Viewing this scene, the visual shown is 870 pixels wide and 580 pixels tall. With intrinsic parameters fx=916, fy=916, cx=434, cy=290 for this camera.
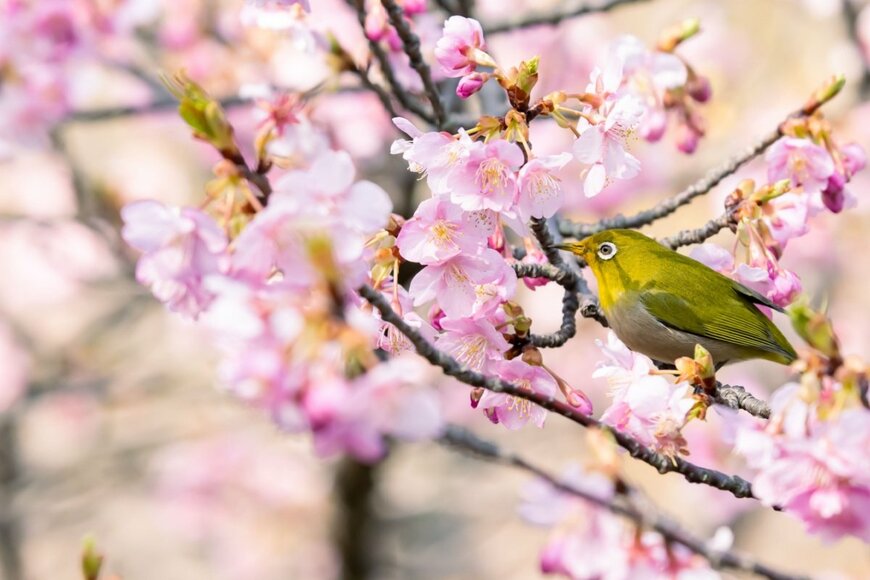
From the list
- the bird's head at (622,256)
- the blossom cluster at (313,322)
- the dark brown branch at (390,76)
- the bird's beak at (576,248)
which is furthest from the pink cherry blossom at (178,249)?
the bird's head at (622,256)

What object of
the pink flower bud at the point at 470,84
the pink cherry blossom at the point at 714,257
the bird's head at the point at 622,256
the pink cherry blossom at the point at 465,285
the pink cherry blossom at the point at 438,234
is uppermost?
the pink flower bud at the point at 470,84

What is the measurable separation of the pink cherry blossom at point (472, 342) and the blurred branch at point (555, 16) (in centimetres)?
148

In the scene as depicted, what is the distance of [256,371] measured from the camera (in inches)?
42.8

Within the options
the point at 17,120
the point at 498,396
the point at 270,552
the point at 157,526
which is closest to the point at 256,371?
the point at 498,396

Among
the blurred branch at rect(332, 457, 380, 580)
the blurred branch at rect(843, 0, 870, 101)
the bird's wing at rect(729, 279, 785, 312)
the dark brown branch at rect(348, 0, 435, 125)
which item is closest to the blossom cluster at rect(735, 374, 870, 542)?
the bird's wing at rect(729, 279, 785, 312)

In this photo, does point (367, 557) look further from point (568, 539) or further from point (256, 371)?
point (256, 371)

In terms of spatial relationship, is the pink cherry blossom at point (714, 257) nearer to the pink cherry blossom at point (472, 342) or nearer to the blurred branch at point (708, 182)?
the blurred branch at point (708, 182)

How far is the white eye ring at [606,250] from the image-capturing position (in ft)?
7.91

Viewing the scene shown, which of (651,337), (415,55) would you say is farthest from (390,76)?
(651,337)

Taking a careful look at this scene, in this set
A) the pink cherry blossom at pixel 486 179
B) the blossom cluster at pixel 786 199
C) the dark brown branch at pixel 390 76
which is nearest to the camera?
the pink cherry blossom at pixel 486 179

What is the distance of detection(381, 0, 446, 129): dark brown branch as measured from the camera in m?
2.11

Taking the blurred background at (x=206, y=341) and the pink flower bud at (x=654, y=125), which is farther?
the blurred background at (x=206, y=341)

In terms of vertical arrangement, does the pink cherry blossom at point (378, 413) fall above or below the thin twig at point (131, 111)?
above

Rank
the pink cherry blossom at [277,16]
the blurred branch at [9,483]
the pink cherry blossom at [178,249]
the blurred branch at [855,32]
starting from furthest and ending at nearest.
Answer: the blurred branch at [9,483]
the blurred branch at [855,32]
the pink cherry blossom at [277,16]
the pink cherry blossom at [178,249]
